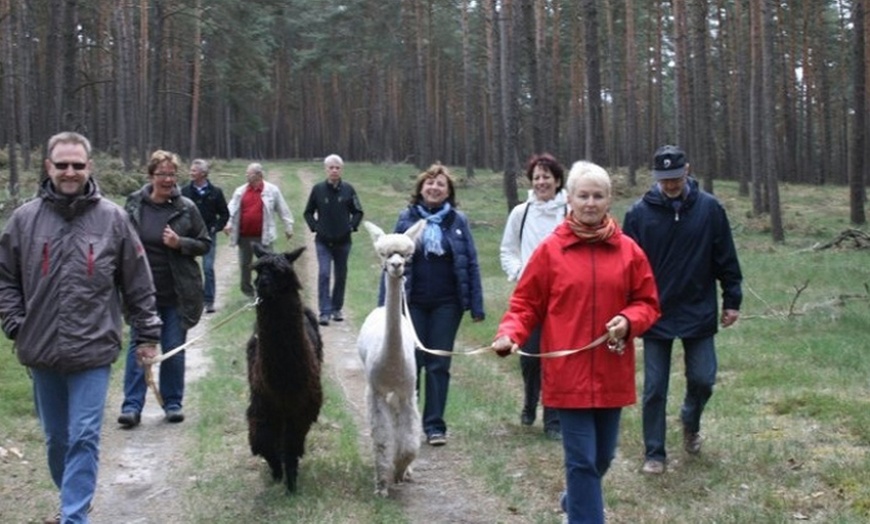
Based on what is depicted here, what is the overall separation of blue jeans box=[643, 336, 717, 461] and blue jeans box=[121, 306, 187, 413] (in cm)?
396

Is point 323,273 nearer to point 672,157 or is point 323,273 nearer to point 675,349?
point 675,349

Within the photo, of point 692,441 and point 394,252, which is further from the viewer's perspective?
point 692,441

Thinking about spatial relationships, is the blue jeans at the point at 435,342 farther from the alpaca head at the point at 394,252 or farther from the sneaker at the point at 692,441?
the sneaker at the point at 692,441

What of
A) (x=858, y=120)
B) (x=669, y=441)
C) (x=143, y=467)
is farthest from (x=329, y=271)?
(x=858, y=120)

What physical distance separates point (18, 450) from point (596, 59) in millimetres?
16512

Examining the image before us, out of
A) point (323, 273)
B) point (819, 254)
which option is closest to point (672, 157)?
point (323, 273)

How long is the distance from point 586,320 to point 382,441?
2.40 metres

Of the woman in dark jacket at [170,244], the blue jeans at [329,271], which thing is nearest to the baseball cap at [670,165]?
the woman in dark jacket at [170,244]

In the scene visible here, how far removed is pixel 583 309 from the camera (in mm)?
5168

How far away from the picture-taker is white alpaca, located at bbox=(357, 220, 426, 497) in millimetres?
6957

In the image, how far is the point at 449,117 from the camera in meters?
67.4

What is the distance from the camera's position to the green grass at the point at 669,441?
6613mm

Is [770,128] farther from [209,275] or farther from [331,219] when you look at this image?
[209,275]

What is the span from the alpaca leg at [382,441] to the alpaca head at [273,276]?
100 centimetres
